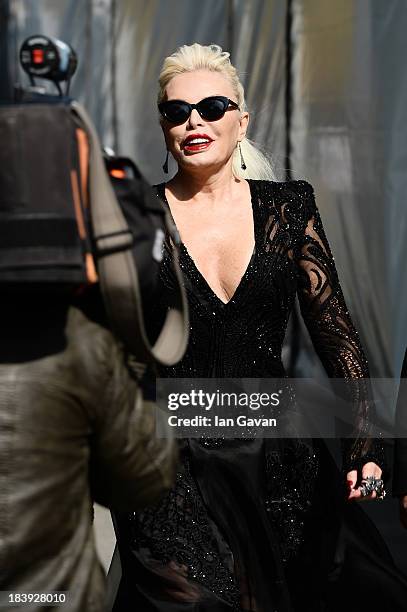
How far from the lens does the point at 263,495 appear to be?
3965 mm

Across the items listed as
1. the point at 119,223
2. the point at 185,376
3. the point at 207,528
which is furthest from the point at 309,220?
the point at 119,223

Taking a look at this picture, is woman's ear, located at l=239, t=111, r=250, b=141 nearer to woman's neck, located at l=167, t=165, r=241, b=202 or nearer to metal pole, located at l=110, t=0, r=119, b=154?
woman's neck, located at l=167, t=165, r=241, b=202

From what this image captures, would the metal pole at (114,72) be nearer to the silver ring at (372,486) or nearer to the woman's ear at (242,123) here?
the woman's ear at (242,123)

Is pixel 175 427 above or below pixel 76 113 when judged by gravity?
below

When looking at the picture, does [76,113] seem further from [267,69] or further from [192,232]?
[267,69]

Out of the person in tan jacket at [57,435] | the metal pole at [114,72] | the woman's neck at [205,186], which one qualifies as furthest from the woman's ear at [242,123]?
the metal pole at [114,72]

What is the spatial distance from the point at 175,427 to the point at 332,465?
570mm

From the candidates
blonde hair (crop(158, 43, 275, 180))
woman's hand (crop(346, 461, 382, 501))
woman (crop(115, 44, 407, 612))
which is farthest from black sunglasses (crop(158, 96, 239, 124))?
woman's hand (crop(346, 461, 382, 501))

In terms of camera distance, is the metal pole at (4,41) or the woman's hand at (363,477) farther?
the metal pole at (4,41)

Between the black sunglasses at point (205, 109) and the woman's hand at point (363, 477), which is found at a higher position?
the black sunglasses at point (205, 109)

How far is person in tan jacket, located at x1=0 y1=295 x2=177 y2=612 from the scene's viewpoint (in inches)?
92.0

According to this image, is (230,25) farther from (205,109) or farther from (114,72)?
(205,109)

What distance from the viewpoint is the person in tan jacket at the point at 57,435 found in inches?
92.0

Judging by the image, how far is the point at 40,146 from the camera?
228 cm
